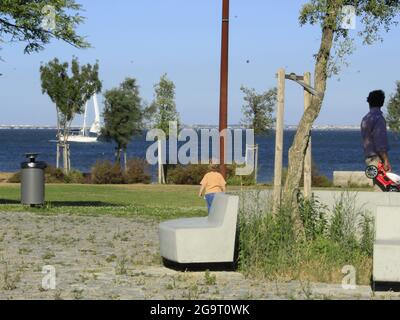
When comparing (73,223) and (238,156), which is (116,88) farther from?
(73,223)

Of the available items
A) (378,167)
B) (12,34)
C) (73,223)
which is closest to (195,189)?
(12,34)

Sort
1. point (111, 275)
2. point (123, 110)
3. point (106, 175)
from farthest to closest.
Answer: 1. point (123, 110)
2. point (106, 175)
3. point (111, 275)

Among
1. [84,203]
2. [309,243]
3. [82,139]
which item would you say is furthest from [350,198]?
[82,139]

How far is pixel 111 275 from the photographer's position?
467 inches

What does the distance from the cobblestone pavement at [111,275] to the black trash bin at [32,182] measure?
538 centimetres

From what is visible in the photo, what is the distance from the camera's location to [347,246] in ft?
41.1

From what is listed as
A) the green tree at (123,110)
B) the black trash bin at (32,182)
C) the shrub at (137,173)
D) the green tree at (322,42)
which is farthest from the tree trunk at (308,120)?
the green tree at (123,110)

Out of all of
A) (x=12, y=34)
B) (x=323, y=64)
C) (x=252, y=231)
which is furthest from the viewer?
(x=12, y=34)

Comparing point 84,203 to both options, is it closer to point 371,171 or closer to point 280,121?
point 371,171

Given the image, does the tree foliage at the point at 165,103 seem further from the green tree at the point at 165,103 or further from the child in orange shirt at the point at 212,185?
the child in orange shirt at the point at 212,185

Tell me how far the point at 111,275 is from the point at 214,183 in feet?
25.4

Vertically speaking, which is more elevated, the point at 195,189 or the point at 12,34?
the point at 12,34
